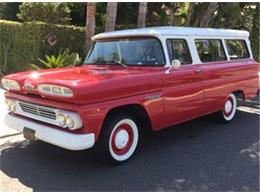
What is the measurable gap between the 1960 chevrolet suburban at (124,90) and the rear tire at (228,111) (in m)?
0.04

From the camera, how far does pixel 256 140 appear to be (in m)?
5.97

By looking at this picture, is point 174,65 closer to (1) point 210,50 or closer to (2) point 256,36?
(1) point 210,50

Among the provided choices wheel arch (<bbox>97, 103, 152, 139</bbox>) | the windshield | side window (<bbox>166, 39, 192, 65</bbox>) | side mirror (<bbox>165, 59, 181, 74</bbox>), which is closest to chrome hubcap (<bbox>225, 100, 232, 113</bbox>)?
side window (<bbox>166, 39, 192, 65</bbox>)

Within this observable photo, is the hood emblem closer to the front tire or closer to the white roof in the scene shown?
the front tire

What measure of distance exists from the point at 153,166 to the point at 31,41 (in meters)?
7.68

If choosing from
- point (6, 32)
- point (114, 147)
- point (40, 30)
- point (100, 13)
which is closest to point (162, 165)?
point (114, 147)

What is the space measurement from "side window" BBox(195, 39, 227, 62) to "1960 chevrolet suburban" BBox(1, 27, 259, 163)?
17mm

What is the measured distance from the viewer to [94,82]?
4273 millimetres

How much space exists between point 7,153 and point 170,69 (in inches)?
103

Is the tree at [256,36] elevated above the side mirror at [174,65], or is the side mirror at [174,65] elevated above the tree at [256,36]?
the tree at [256,36]

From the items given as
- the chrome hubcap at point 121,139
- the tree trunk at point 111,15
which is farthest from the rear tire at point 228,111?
the tree trunk at point 111,15

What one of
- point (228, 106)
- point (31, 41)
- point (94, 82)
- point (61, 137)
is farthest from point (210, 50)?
point (31, 41)

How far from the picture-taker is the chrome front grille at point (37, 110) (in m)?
4.41

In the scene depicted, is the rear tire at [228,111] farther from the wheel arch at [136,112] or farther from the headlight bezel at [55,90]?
the headlight bezel at [55,90]
